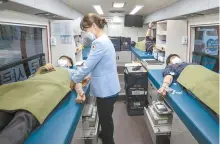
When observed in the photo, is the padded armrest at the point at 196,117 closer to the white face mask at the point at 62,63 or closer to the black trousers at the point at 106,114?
the black trousers at the point at 106,114

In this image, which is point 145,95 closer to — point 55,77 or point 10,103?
point 55,77

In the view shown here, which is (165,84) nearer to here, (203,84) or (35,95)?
(203,84)

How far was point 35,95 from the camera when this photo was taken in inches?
57.5

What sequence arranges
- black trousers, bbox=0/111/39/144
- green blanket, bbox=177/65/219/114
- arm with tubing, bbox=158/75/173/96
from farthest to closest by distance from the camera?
1. arm with tubing, bbox=158/75/173/96
2. green blanket, bbox=177/65/219/114
3. black trousers, bbox=0/111/39/144

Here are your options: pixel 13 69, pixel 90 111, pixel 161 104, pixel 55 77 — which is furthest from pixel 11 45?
pixel 161 104

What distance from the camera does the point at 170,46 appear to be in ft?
11.2

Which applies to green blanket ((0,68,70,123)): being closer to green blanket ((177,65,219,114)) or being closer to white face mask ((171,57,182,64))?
green blanket ((177,65,219,114))

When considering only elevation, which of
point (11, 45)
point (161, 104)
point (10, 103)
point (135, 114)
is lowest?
point (135, 114)

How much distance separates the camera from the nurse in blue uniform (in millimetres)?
1769

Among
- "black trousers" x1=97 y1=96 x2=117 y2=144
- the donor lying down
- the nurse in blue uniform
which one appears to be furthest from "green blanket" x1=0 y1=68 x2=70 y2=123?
"black trousers" x1=97 y1=96 x2=117 y2=144

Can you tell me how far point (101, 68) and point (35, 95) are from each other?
66cm

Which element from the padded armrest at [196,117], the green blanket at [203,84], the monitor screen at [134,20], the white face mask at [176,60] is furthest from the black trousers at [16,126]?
the monitor screen at [134,20]

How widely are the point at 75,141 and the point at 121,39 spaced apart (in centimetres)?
410

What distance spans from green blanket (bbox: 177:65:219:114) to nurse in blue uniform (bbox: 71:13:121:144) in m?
0.77
